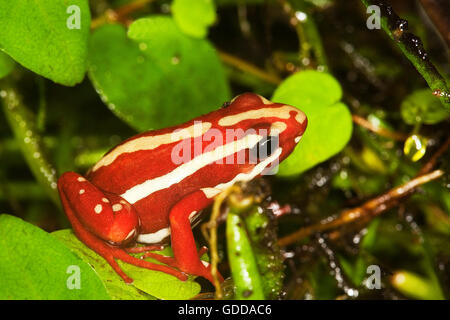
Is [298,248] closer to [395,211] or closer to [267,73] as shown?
[395,211]

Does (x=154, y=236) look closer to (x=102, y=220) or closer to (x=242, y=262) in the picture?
(x=102, y=220)

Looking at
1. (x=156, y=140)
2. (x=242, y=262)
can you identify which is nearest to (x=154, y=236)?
(x=156, y=140)

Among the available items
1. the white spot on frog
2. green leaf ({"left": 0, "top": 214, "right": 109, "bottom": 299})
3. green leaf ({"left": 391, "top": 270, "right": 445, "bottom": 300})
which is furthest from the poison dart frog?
green leaf ({"left": 391, "top": 270, "right": 445, "bottom": 300})

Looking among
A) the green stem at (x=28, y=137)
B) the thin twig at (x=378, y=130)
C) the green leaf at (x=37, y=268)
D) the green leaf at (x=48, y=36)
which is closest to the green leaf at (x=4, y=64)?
the green leaf at (x=48, y=36)

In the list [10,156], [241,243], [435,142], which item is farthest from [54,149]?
[435,142]

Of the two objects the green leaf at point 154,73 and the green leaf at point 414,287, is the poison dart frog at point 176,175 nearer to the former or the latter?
the green leaf at point 154,73

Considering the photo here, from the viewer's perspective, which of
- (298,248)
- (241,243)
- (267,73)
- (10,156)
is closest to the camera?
(241,243)

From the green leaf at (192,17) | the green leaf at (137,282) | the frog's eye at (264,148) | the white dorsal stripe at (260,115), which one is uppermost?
the green leaf at (192,17)
